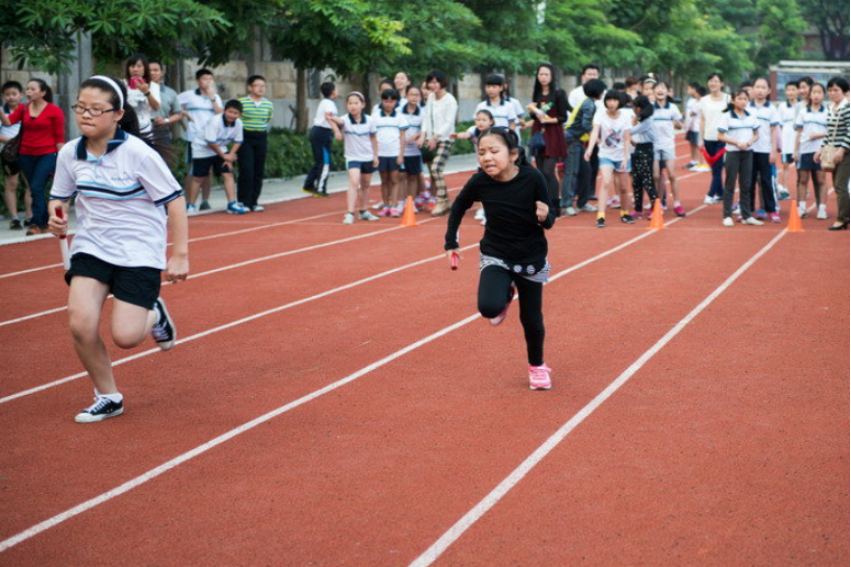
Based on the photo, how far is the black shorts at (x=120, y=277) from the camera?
6.70 m

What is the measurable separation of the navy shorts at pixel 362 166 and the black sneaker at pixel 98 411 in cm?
1038

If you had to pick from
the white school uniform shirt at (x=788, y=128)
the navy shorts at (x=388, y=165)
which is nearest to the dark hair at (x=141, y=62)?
the navy shorts at (x=388, y=165)

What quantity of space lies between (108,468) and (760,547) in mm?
3099

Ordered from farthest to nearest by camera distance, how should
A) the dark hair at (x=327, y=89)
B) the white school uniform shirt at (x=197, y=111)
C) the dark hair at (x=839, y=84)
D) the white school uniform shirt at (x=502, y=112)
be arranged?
the dark hair at (x=327, y=89) < the white school uniform shirt at (x=197, y=111) < the white school uniform shirt at (x=502, y=112) < the dark hair at (x=839, y=84)

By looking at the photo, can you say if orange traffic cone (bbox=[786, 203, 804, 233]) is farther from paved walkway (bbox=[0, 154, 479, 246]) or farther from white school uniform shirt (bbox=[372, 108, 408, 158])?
paved walkway (bbox=[0, 154, 479, 246])

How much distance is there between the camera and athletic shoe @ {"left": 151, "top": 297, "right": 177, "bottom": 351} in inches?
279

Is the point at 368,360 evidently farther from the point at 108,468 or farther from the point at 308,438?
the point at 108,468

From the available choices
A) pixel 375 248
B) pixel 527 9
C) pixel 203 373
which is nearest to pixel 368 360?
pixel 203 373

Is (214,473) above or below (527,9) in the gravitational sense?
below

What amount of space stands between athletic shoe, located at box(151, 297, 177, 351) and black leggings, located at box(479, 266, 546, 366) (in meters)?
1.85

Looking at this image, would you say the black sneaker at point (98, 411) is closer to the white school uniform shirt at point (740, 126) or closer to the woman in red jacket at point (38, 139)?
the woman in red jacket at point (38, 139)

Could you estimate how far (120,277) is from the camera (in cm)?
673

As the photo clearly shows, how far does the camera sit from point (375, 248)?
14594 mm

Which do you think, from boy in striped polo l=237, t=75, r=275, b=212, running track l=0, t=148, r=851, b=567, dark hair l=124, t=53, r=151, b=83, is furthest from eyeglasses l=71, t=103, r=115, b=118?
boy in striped polo l=237, t=75, r=275, b=212
